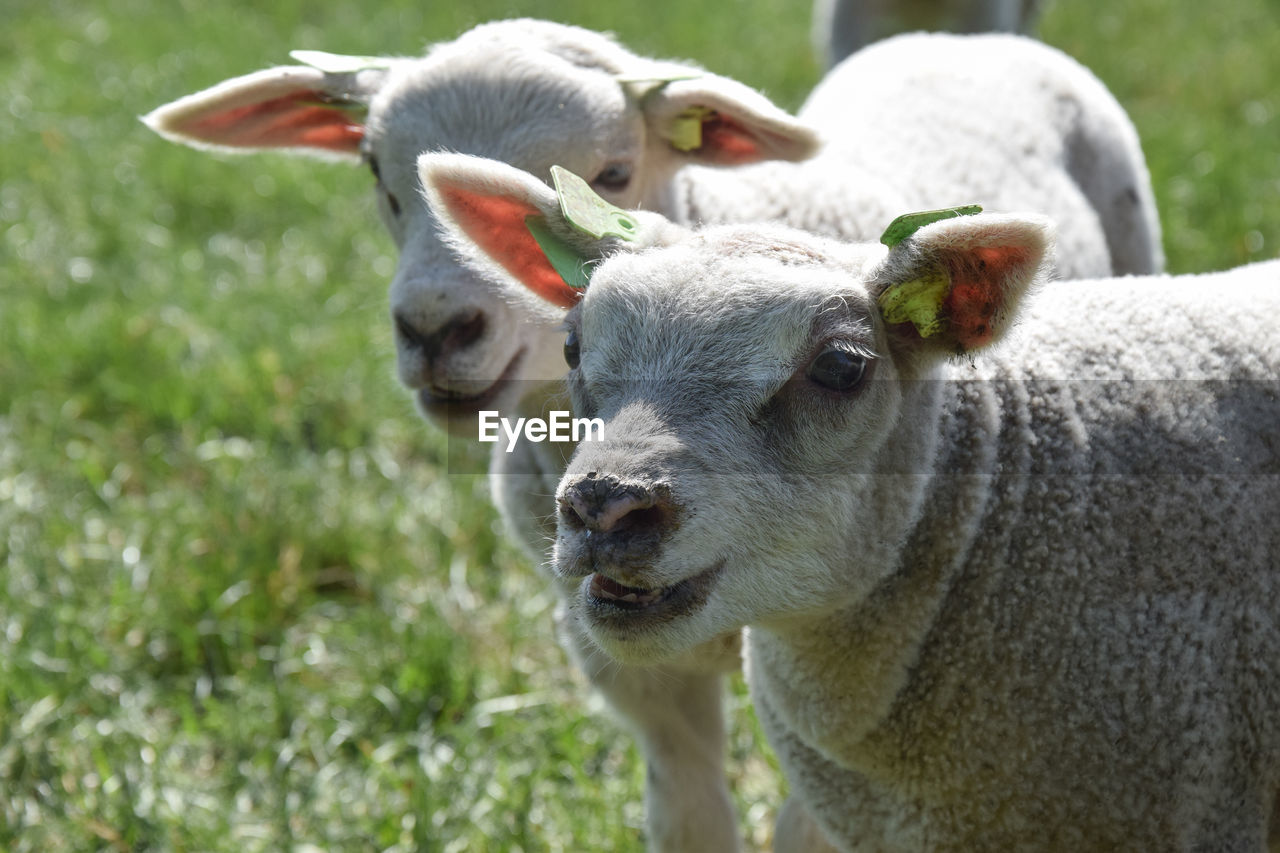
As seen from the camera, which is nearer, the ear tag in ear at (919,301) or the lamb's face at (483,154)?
the ear tag in ear at (919,301)

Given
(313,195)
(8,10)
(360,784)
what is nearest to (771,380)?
(360,784)

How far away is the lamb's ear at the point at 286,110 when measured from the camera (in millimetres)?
3799

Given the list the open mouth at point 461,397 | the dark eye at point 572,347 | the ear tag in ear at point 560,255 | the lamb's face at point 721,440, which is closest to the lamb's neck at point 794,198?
the open mouth at point 461,397

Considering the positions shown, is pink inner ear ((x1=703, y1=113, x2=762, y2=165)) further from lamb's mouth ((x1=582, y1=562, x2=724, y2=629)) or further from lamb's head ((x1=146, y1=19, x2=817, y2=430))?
lamb's mouth ((x1=582, y1=562, x2=724, y2=629))

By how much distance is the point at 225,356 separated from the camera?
582cm

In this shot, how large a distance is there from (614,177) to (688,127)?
0.26m

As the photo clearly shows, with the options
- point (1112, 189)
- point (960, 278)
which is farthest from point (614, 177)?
point (1112, 189)

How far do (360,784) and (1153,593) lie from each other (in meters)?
2.32

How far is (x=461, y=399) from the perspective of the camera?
336 centimetres

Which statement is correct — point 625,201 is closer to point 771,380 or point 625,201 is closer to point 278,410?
point 771,380

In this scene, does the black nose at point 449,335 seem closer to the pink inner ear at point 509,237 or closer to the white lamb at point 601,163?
the white lamb at point 601,163

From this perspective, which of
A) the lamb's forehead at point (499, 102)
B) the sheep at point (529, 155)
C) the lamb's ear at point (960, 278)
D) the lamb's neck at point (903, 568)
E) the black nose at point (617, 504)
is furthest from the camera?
the lamb's forehead at point (499, 102)

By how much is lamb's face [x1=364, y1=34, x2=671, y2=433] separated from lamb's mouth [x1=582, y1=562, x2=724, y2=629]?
931 millimetres

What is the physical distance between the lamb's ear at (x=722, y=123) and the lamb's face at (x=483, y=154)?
9 centimetres
